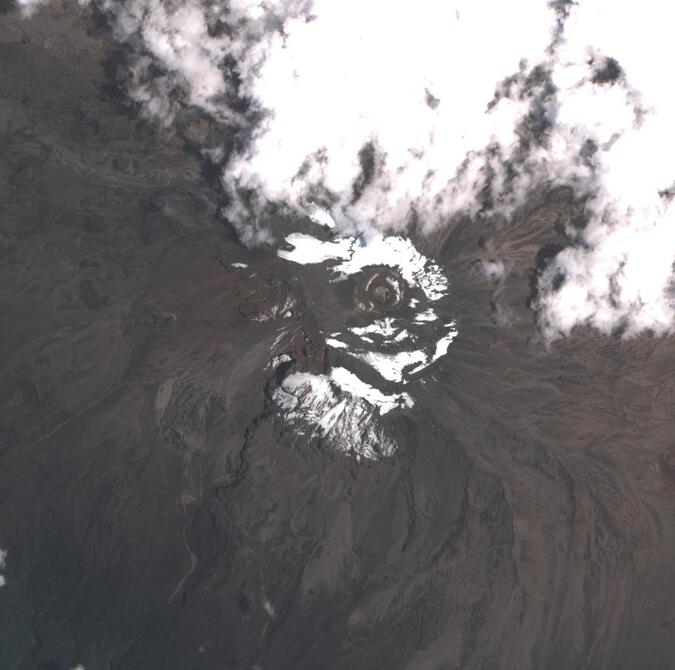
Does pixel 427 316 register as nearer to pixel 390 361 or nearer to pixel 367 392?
pixel 390 361

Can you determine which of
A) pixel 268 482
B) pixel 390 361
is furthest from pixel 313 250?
pixel 268 482

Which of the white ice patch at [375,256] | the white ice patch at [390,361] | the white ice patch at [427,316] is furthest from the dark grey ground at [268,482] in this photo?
the white ice patch at [427,316]

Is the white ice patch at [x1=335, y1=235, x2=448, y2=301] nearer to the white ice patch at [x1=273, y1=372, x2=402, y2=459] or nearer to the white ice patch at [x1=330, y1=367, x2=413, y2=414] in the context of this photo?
the white ice patch at [x1=330, y1=367, x2=413, y2=414]

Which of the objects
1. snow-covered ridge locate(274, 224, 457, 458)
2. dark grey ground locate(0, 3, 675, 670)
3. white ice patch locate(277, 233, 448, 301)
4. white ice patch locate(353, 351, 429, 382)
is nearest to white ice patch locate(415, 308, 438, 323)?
snow-covered ridge locate(274, 224, 457, 458)

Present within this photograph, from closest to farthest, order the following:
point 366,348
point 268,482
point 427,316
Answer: point 268,482 < point 366,348 < point 427,316

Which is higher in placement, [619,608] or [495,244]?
[495,244]

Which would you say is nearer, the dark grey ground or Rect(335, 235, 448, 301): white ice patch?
the dark grey ground

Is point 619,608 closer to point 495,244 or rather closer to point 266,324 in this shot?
point 495,244

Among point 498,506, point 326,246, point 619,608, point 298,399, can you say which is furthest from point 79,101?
point 619,608
